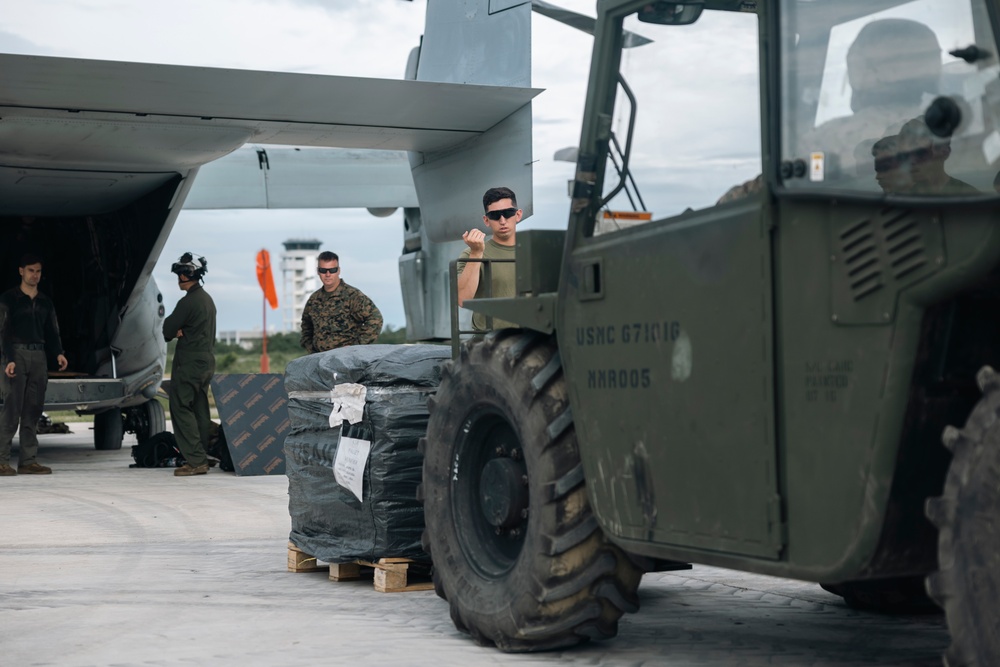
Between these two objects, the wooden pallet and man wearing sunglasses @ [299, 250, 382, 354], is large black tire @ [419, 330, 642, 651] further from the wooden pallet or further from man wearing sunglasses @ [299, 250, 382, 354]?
man wearing sunglasses @ [299, 250, 382, 354]

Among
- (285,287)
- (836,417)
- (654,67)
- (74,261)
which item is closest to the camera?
(836,417)

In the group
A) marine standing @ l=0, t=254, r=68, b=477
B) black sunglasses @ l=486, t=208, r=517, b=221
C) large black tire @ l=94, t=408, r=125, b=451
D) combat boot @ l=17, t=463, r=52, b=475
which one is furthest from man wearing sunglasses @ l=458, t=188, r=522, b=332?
large black tire @ l=94, t=408, r=125, b=451

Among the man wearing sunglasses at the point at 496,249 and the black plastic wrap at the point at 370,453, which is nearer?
the black plastic wrap at the point at 370,453

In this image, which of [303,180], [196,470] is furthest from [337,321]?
[303,180]

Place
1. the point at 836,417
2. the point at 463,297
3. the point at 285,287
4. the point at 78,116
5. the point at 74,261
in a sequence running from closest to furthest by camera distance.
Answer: the point at 836,417, the point at 463,297, the point at 78,116, the point at 74,261, the point at 285,287

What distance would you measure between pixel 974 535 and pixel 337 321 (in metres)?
8.31

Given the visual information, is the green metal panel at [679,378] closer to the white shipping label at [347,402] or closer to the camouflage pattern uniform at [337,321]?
the white shipping label at [347,402]

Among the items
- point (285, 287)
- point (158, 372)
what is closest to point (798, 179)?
point (158, 372)

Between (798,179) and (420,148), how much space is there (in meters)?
8.57

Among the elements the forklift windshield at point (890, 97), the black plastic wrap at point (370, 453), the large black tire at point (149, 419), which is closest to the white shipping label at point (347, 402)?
the black plastic wrap at point (370, 453)

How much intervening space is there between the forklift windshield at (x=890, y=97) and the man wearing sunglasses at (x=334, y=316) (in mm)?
7489

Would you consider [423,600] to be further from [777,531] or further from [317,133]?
[317,133]

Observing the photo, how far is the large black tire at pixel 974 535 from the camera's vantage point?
2922mm

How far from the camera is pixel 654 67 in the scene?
13.6 feet
